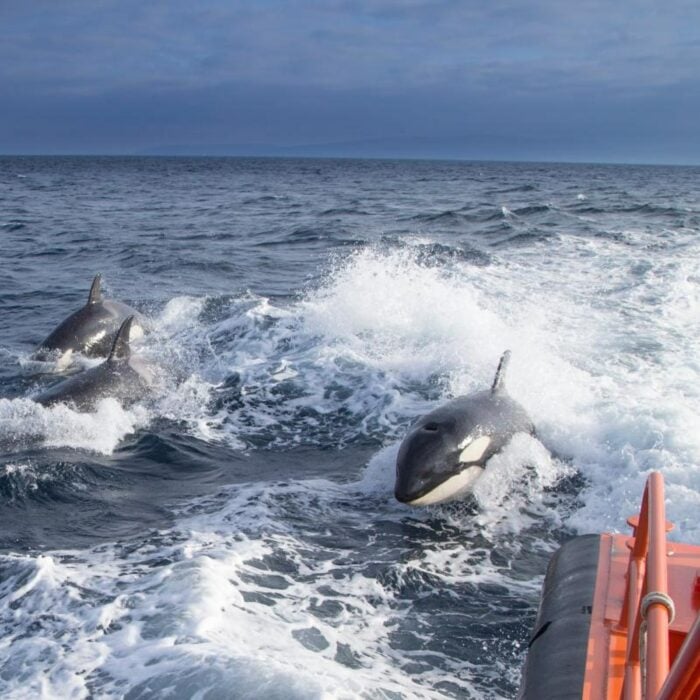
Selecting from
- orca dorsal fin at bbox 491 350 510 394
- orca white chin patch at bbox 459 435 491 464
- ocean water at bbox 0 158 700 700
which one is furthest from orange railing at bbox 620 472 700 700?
orca dorsal fin at bbox 491 350 510 394

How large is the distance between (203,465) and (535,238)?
2099 cm

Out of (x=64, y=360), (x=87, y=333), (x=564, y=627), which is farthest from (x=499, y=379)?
(x=87, y=333)

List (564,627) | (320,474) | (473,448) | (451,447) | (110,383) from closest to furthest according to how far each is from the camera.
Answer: (564,627), (451,447), (473,448), (320,474), (110,383)

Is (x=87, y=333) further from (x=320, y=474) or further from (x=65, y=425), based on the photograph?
(x=320, y=474)

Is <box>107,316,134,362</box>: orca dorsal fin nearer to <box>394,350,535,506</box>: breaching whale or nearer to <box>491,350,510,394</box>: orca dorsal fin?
<box>394,350,535,506</box>: breaching whale

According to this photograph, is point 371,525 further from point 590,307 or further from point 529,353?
point 590,307

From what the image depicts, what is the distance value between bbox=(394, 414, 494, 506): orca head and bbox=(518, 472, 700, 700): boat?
233cm

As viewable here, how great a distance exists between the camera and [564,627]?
197 inches

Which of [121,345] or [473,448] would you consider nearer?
[473,448]

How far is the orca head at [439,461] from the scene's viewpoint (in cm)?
832

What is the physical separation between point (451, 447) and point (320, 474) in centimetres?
173

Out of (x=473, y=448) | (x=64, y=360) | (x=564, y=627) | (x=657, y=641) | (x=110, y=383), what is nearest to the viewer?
(x=657, y=641)

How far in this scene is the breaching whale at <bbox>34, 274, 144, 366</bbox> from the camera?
1388 cm

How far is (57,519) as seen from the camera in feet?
26.8
